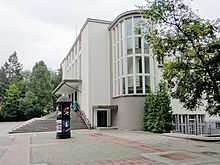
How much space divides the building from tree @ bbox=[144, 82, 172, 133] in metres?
1.26

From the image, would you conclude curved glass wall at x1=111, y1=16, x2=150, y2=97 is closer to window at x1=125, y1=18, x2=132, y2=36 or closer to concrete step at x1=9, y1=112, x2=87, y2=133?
window at x1=125, y1=18, x2=132, y2=36

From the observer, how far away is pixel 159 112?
24.1 metres

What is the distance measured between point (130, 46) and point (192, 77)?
14.8m

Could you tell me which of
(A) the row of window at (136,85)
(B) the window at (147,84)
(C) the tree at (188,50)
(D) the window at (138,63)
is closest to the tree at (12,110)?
(A) the row of window at (136,85)

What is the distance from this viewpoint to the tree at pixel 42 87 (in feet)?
197

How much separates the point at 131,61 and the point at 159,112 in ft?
19.5

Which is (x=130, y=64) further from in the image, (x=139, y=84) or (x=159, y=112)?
(x=159, y=112)

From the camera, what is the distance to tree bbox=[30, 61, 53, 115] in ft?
197

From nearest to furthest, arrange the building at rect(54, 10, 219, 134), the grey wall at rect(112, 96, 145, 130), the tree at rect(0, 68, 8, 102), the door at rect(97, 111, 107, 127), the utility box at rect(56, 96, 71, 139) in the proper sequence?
the utility box at rect(56, 96, 71, 139)
the grey wall at rect(112, 96, 145, 130)
the building at rect(54, 10, 219, 134)
the door at rect(97, 111, 107, 127)
the tree at rect(0, 68, 8, 102)

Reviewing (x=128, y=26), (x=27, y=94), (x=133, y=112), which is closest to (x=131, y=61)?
(x=128, y=26)

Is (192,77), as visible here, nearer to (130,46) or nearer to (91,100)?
(130,46)

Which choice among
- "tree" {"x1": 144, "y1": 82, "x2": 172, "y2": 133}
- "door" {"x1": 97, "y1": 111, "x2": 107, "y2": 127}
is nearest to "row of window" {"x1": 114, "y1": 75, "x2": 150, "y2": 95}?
"tree" {"x1": 144, "y1": 82, "x2": 172, "y2": 133}

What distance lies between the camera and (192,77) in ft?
43.0

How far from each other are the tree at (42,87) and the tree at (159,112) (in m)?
37.1
